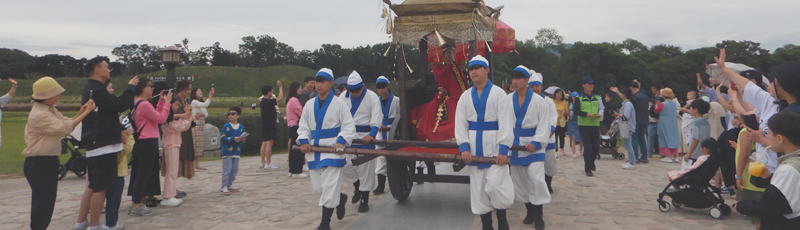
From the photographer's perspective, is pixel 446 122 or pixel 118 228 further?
pixel 446 122

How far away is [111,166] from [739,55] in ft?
198

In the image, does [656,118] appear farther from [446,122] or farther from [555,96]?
[446,122]

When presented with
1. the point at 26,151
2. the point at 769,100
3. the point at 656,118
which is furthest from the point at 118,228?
the point at 656,118

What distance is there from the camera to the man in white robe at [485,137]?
4562mm

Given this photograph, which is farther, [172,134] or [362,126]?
[362,126]

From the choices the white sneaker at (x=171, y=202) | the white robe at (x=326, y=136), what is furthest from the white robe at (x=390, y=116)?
the white sneaker at (x=171, y=202)

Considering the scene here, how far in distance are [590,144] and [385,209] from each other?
4.58 metres

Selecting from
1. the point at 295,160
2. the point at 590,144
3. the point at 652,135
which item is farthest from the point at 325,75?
the point at 652,135

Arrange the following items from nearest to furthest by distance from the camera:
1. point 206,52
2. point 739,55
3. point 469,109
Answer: point 469,109 < point 739,55 < point 206,52

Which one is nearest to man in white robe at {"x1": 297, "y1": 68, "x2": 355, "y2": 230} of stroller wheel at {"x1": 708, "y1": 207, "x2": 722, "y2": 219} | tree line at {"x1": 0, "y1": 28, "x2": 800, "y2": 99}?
stroller wheel at {"x1": 708, "y1": 207, "x2": 722, "y2": 219}

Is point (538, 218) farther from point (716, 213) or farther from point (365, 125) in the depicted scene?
point (365, 125)

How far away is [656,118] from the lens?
36.0 feet

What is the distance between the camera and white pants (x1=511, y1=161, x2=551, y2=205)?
5180mm

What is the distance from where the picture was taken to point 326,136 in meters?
5.25
